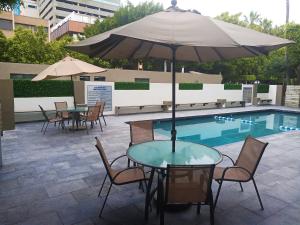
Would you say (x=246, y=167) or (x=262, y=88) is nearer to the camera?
(x=246, y=167)

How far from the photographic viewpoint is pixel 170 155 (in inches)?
139

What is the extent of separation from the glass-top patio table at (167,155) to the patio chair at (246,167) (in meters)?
0.28

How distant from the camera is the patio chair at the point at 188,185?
8.65 feet

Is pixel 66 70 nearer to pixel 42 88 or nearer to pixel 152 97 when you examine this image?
pixel 42 88

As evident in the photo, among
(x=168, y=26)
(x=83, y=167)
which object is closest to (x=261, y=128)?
(x=83, y=167)

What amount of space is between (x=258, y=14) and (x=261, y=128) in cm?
3634

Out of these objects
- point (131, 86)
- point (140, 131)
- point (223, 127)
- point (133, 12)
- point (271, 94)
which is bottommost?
point (223, 127)

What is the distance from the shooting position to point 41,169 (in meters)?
4.91

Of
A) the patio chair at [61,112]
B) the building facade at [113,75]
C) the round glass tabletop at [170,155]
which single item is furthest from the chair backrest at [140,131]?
the building facade at [113,75]

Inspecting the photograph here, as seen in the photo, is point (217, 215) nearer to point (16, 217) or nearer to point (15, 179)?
point (16, 217)

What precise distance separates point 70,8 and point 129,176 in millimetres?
93412

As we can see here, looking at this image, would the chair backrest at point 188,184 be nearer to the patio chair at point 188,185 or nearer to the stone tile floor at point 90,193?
the patio chair at point 188,185

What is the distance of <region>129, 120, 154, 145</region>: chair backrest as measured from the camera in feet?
16.0

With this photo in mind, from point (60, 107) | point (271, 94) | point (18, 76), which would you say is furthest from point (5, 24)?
point (271, 94)
